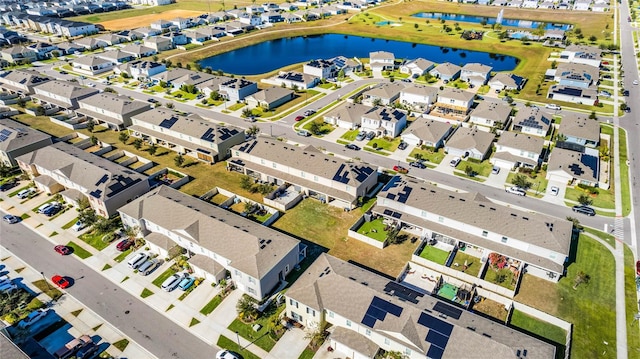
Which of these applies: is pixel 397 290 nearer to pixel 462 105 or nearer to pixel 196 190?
pixel 196 190

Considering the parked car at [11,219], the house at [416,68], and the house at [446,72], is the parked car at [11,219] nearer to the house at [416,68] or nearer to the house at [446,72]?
the house at [416,68]

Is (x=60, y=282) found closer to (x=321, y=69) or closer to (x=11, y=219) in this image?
(x=11, y=219)

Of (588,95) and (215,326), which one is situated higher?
(588,95)

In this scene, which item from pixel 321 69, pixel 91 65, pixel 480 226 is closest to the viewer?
pixel 480 226

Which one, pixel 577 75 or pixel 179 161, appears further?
pixel 577 75

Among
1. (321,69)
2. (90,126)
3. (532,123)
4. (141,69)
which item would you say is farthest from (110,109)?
(532,123)

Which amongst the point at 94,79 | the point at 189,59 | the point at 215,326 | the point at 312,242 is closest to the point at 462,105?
the point at 312,242

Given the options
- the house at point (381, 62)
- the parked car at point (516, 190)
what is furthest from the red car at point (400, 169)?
the house at point (381, 62)
